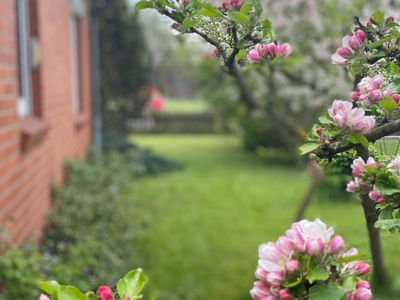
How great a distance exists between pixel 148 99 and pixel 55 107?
601 centimetres

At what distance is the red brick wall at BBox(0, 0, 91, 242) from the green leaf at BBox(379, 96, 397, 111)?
1.81 metres

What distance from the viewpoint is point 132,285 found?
3.08ft

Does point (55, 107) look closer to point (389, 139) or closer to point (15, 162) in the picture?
point (15, 162)

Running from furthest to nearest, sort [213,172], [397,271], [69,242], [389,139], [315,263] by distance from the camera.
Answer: [213,172] → [397,271] → [69,242] → [389,139] → [315,263]

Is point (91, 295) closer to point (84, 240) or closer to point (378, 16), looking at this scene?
point (378, 16)

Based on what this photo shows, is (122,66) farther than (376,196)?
Yes

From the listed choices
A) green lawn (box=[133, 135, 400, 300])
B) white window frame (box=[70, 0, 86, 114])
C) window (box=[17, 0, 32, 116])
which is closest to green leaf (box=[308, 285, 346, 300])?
green lawn (box=[133, 135, 400, 300])

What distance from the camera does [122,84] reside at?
1027 centimetres

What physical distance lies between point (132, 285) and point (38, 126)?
277cm

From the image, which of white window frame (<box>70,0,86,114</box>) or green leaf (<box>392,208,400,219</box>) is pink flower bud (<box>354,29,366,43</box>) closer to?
green leaf (<box>392,208,400,219</box>)

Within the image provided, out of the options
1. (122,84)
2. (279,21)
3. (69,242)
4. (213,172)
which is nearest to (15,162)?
(69,242)

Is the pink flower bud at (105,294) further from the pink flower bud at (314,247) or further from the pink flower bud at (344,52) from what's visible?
the pink flower bud at (344,52)

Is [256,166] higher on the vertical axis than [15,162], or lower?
lower

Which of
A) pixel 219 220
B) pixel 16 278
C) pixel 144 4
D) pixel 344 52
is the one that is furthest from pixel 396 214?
pixel 219 220
